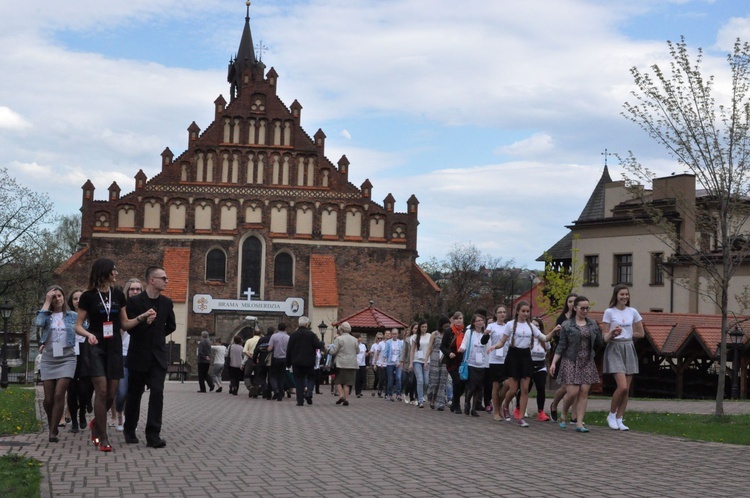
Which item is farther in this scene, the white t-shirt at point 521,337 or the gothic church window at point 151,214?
the gothic church window at point 151,214

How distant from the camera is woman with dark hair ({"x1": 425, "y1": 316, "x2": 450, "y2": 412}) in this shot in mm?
19172

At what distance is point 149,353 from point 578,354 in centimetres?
579

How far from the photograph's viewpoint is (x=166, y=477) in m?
8.39

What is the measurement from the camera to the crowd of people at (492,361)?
44.1 feet

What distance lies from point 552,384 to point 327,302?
18.3 m

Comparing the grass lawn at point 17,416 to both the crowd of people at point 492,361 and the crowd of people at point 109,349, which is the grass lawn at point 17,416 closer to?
the crowd of people at point 109,349

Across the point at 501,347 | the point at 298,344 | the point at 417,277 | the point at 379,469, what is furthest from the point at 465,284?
the point at 379,469

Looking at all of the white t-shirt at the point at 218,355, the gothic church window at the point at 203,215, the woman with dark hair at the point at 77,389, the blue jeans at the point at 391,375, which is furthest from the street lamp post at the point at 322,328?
the woman with dark hair at the point at 77,389

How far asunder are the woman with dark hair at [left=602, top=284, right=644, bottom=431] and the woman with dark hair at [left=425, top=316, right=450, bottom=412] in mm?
5870

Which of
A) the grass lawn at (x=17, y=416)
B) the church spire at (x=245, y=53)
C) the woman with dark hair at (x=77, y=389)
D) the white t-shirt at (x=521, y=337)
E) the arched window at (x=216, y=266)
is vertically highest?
the church spire at (x=245, y=53)

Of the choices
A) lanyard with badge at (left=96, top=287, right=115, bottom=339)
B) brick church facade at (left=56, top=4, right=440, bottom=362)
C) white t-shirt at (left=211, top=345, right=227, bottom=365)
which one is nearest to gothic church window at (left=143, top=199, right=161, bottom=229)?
brick church facade at (left=56, top=4, right=440, bottom=362)

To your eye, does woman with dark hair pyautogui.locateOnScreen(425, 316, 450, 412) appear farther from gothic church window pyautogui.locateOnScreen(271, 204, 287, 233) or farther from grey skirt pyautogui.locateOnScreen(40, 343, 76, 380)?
gothic church window pyautogui.locateOnScreen(271, 204, 287, 233)

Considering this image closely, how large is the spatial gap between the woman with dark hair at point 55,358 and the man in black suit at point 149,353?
0.78m

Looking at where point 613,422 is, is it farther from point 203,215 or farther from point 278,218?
point 203,215
